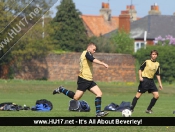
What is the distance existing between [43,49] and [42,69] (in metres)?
2.36

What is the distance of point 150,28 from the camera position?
273 ft

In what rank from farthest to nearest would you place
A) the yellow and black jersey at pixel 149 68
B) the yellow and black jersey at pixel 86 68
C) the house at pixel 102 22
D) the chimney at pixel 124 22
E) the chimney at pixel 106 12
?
the chimney at pixel 106 12, the house at pixel 102 22, the chimney at pixel 124 22, the yellow and black jersey at pixel 149 68, the yellow and black jersey at pixel 86 68

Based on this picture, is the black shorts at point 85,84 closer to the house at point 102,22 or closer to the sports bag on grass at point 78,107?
the sports bag on grass at point 78,107

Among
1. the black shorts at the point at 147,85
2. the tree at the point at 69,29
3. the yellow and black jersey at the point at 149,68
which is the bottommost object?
the black shorts at the point at 147,85

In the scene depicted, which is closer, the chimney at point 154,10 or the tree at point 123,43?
the tree at point 123,43

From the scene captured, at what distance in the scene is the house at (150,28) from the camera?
3191 inches

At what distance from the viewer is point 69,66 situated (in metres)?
61.1

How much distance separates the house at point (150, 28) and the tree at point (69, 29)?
9.13 meters

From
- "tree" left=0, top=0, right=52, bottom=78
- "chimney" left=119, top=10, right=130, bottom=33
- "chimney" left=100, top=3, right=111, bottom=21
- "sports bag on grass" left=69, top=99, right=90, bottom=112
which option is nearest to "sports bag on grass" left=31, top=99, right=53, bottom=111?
"sports bag on grass" left=69, top=99, right=90, bottom=112

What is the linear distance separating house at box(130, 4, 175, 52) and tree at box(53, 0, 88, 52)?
359 inches

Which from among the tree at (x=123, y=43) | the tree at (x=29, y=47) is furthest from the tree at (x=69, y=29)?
the tree at (x=29, y=47)

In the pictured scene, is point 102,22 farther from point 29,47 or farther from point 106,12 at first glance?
point 29,47

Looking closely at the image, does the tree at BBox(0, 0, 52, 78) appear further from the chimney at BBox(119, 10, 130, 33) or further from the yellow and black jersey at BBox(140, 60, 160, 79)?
the yellow and black jersey at BBox(140, 60, 160, 79)

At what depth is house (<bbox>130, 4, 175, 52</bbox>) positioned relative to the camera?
8106cm
